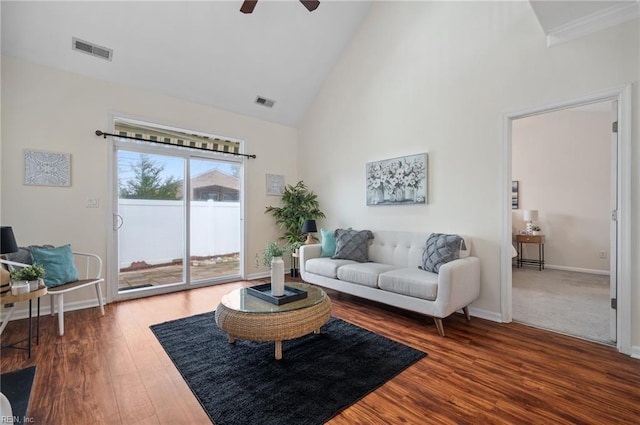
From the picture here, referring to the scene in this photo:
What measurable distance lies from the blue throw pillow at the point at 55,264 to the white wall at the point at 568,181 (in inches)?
300

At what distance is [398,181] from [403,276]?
1489 millimetres

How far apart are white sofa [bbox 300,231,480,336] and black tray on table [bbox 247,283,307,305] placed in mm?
994

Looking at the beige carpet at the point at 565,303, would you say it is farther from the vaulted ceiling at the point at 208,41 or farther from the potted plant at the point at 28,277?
the potted plant at the point at 28,277

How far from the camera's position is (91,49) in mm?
3283

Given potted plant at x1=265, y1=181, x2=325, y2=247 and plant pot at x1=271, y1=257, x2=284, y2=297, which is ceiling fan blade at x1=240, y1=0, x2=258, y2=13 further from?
potted plant at x1=265, y1=181, x2=325, y2=247

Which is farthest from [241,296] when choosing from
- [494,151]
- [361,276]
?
[494,151]

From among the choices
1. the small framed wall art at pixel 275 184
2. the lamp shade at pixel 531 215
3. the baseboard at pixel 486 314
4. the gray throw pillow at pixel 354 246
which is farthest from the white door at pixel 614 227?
the small framed wall art at pixel 275 184

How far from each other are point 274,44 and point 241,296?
3.60 m

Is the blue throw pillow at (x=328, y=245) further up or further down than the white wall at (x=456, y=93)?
further down

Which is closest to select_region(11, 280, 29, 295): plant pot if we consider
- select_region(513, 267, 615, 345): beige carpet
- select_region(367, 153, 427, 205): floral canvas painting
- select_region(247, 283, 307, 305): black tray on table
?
select_region(247, 283, 307, 305): black tray on table

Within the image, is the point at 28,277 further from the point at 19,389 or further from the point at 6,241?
the point at 19,389

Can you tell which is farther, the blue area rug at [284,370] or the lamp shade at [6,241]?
the lamp shade at [6,241]

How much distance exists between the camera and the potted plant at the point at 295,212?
5168 mm

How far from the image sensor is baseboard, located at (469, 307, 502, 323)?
303 cm
